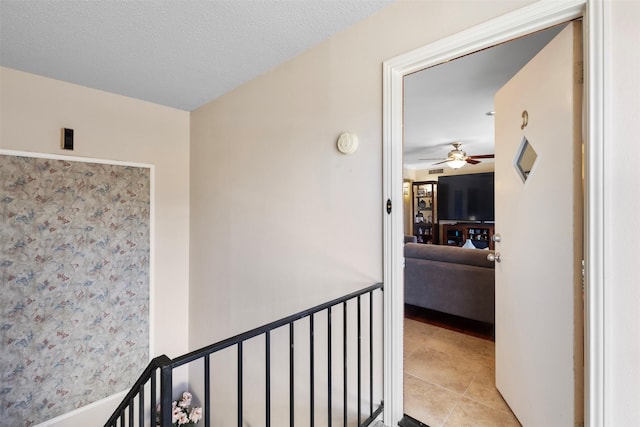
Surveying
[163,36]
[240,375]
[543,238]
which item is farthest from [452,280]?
[163,36]

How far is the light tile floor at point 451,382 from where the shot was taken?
1578 millimetres

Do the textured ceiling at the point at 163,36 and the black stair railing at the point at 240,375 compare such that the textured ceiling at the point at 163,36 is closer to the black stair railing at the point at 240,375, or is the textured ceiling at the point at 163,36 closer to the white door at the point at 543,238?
the white door at the point at 543,238

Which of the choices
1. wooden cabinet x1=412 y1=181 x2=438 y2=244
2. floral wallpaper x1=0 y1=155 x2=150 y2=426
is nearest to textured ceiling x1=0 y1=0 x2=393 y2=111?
floral wallpaper x1=0 y1=155 x2=150 y2=426

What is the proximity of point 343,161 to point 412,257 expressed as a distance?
195 centimetres

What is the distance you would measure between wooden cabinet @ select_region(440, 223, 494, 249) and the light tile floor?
3323mm

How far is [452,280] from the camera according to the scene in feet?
9.18

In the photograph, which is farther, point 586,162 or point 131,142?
point 131,142

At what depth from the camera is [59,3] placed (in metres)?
1.41

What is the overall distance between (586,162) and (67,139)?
322 cm

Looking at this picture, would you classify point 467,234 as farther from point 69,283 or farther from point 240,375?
point 69,283

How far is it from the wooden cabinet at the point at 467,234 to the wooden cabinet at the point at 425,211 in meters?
0.27
